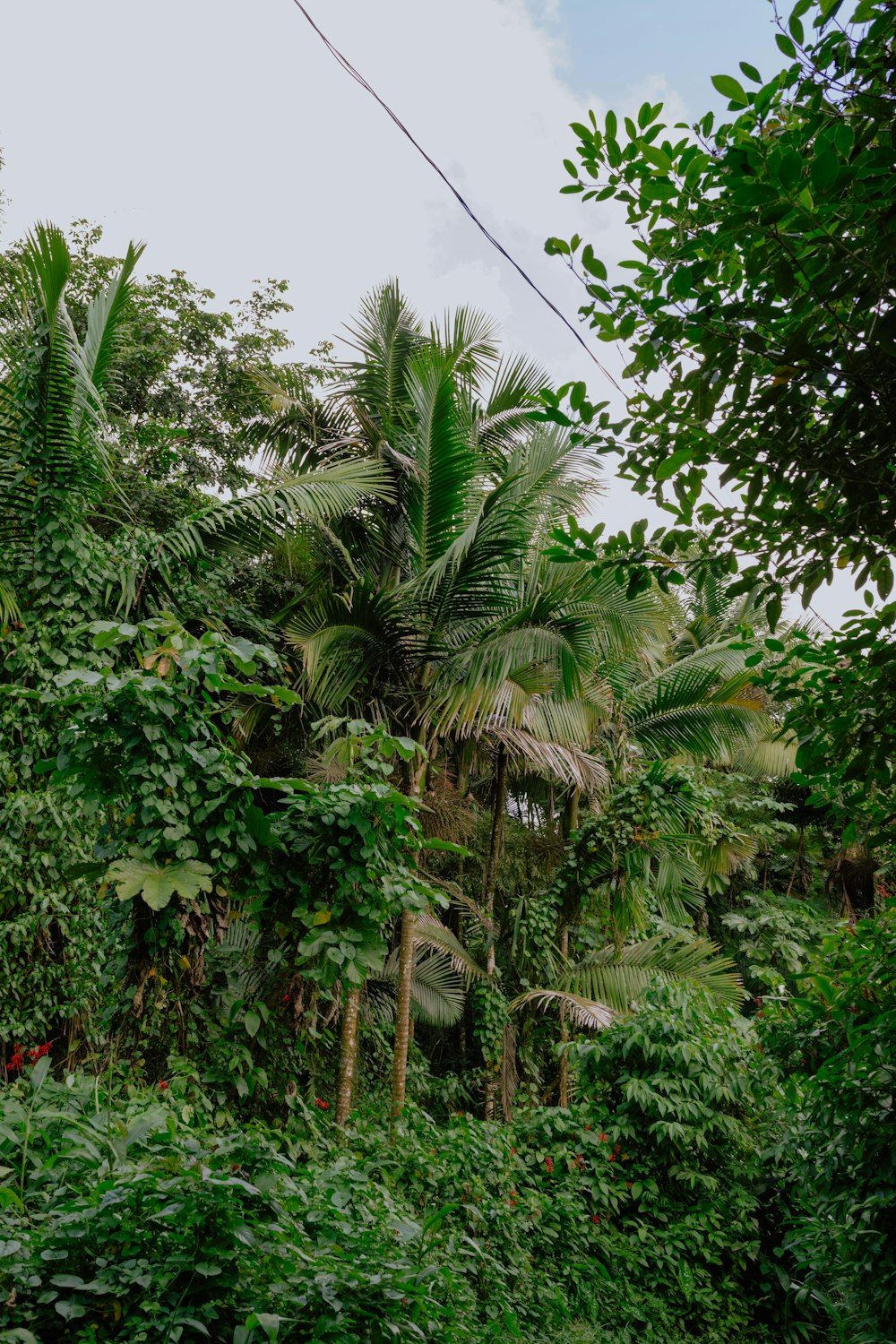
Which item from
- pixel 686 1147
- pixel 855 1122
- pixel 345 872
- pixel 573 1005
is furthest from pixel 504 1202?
pixel 573 1005

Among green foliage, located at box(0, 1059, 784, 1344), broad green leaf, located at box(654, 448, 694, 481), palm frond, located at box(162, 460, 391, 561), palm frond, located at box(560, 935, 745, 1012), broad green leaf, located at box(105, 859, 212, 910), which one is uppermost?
palm frond, located at box(162, 460, 391, 561)

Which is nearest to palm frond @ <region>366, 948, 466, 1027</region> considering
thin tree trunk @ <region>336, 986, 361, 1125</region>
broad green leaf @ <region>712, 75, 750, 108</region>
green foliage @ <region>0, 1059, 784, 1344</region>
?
thin tree trunk @ <region>336, 986, 361, 1125</region>

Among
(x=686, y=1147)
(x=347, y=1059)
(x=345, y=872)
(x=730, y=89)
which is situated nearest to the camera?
(x=730, y=89)

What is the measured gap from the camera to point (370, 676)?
7.32 metres

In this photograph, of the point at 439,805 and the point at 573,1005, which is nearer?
the point at 439,805

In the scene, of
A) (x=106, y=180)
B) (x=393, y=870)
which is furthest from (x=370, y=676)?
(x=106, y=180)

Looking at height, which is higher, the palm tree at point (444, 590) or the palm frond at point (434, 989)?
the palm tree at point (444, 590)

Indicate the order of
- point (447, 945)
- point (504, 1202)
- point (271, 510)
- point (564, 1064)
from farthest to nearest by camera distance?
1. point (564, 1064)
2. point (447, 945)
3. point (271, 510)
4. point (504, 1202)

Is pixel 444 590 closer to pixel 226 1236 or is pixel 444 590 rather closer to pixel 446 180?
pixel 446 180

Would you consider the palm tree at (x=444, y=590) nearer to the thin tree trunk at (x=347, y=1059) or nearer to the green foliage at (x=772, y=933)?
the thin tree trunk at (x=347, y=1059)

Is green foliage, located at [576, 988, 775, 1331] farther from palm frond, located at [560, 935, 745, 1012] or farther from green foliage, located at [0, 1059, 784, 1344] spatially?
palm frond, located at [560, 935, 745, 1012]

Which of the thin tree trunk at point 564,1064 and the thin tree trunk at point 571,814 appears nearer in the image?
the thin tree trunk at point 564,1064

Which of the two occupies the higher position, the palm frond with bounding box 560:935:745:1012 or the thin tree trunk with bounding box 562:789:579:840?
the thin tree trunk with bounding box 562:789:579:840

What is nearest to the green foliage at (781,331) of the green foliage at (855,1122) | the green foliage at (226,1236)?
the green foliage at (855,1122)
